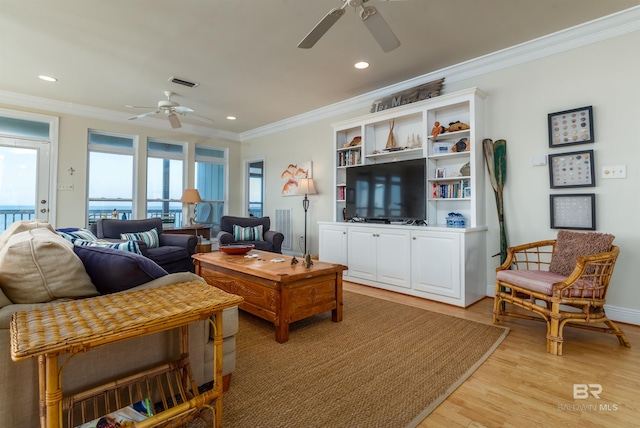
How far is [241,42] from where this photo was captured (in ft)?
10.1

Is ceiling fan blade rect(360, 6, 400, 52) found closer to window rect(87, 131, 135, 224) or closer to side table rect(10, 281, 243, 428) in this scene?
side table rect(10, 281, 243, 428)

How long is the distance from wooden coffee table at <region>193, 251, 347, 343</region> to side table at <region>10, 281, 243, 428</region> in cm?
89

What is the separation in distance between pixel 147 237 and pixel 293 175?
106 inches

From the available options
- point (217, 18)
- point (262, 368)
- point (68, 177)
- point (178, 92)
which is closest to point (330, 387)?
point (262, 368)

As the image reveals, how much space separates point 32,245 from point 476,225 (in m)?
3.57

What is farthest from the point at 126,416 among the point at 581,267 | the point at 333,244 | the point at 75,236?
the point at 333,244

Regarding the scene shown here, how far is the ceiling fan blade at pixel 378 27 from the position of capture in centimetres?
202

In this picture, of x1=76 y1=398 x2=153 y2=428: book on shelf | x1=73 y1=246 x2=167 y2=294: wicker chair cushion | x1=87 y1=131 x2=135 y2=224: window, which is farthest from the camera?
x1=87 y1=131 x2=135 y2=224: window

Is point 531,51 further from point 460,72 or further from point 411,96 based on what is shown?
point 411,96

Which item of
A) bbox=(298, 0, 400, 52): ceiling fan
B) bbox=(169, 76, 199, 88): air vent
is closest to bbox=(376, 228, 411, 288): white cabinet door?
bbox=(298, 0, 400, 52): ceiling fan

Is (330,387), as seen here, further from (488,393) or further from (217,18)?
(217,18)

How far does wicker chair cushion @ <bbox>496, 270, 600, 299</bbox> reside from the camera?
224 cm

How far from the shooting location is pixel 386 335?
2.45 meters

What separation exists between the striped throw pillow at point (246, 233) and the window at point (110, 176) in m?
2.14
